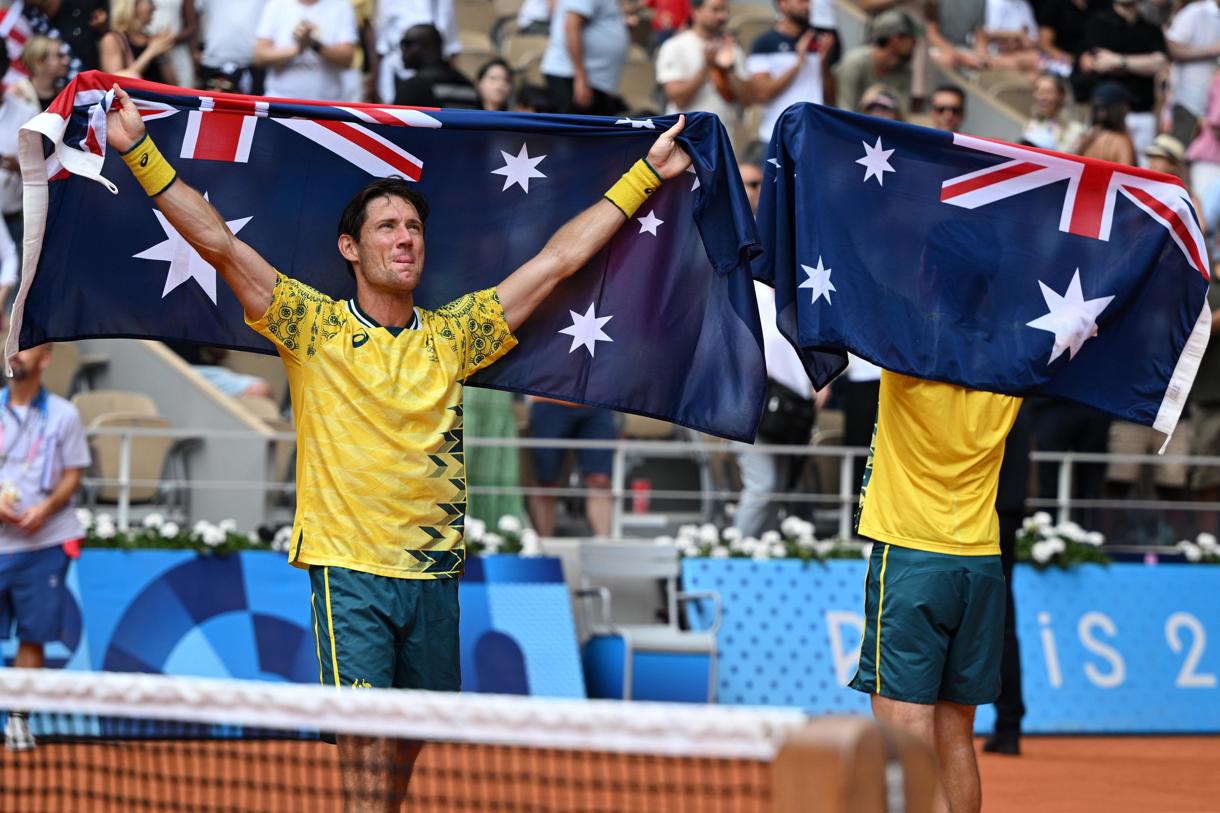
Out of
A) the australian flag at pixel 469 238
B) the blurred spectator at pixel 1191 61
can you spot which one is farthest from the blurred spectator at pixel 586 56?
the australian flag at pixel 469 238

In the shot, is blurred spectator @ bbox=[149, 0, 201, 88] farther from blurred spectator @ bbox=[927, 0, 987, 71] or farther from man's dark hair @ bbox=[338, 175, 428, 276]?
man's dark hair @ bbox=[338, 175, 428, 276]

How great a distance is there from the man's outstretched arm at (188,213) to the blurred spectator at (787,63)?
10134 mm

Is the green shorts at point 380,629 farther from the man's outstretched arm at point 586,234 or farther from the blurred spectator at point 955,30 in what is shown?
the blurred spectator at point 955,30

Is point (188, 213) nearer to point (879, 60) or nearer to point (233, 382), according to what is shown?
point (233, 382)

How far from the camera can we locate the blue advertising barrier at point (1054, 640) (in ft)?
39.6

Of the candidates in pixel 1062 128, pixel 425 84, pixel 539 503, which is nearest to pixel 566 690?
pixel 539 503

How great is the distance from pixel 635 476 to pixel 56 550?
16.9 feet

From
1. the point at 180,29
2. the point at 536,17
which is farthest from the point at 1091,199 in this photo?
the point at 536,17

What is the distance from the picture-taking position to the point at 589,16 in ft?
50.6

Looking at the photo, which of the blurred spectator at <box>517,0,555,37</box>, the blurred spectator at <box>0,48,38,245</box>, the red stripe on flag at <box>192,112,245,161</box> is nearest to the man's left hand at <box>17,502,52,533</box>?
the blurred spectator at <box>0,48,38,245</box>

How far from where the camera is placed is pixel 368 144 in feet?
22.7

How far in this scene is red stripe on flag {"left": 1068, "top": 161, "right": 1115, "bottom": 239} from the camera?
7062 mm

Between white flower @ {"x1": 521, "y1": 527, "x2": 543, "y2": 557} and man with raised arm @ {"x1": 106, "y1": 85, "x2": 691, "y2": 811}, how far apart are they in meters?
5.50

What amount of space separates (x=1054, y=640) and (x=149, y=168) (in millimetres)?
8414
